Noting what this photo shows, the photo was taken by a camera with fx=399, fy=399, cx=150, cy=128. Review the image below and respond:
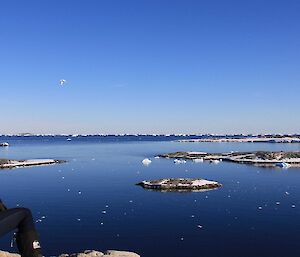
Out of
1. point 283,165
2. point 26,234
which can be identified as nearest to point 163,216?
point 26,234

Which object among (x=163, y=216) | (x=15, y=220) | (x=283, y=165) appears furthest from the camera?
(x=283, y=165)

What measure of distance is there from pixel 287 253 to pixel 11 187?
51498mm

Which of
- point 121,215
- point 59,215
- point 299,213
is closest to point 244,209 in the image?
point 299,213

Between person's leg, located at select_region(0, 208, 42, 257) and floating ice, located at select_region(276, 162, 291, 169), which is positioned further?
floating ice, located at select_region(276, 162, 291, 169)

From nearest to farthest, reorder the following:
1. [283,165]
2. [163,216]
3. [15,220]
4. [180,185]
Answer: [15,220] < [163,216] < [180,185] < [283,165]

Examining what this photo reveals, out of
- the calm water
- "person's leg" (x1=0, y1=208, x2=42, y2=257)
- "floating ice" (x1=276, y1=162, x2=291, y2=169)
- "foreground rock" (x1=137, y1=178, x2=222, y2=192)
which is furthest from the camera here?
"floating ice" (x1=276, y1=162, x2=291, y2=169)

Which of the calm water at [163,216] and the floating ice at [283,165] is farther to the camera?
the floating ice at [283,165]

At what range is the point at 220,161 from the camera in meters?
123

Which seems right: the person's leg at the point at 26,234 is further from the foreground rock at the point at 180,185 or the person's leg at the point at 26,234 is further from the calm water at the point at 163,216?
the foreground rock at the point at 180,185

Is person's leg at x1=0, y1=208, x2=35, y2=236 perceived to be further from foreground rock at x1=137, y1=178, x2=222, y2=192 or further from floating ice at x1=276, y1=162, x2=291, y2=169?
floating ice at x1=276, y1=162, x2=291, y2=169

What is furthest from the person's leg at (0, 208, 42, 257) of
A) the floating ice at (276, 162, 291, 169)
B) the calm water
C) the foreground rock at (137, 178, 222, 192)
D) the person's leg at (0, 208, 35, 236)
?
the floating ice at (276, 162, 291, 169)

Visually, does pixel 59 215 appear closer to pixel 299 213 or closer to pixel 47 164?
pixel 299 213

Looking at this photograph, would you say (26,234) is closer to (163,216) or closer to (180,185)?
(163,216)

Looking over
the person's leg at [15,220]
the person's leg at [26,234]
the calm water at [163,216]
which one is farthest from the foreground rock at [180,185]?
the person's leg at [15,220]
